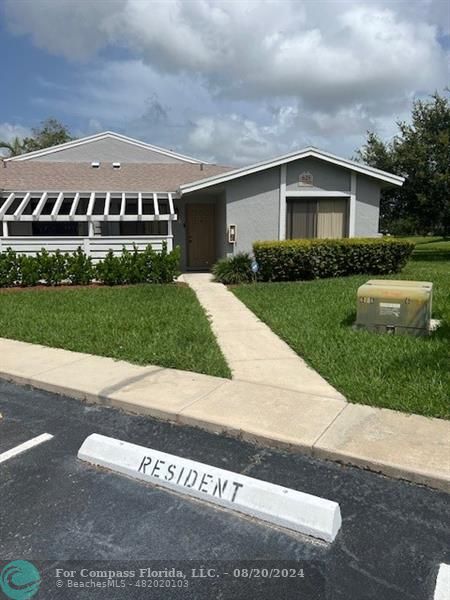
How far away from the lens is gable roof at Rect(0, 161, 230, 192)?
1612 cm

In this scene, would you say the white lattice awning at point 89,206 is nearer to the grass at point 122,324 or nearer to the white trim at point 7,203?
the white trim at point 7,203

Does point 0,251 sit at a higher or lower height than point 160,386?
higher

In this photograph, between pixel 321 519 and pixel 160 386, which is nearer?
pixel 321 519

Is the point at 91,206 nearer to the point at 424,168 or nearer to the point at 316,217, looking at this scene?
the point at 316,217

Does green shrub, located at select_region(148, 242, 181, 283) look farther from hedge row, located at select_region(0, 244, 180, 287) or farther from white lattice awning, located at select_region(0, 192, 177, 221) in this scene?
white lattice awning, located at select_region(0, 192, 177, 221)

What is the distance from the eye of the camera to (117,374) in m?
5.52

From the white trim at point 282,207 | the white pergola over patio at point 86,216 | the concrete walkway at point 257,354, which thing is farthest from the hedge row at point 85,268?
the white trim at point 282,207

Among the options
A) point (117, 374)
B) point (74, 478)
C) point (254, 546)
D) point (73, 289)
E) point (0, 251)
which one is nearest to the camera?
point (254, 546)

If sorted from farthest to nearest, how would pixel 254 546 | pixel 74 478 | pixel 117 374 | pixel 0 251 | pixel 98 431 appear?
pixel 0 251
pixel 117 374
pixel 98 431
pixel 74 478
pixel 254 546

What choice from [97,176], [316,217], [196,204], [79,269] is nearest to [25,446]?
[79,269]

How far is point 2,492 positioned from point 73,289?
921 centimetres

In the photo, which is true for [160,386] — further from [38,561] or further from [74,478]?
[38,561]

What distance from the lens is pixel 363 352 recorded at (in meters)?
5.90

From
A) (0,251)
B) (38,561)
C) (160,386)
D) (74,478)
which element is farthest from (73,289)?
(38,561)
